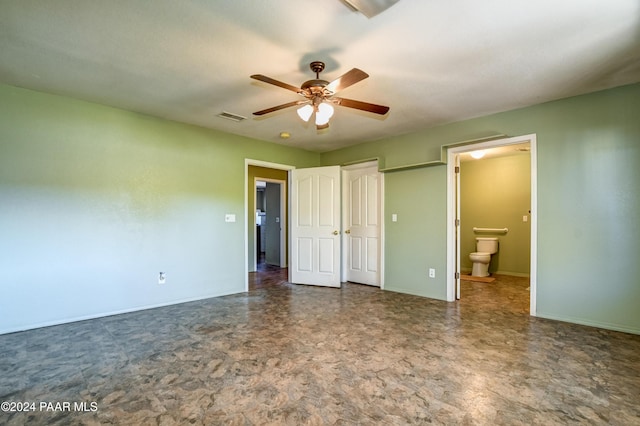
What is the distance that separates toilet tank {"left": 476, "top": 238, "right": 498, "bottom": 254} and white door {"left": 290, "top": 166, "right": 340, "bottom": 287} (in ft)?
10.2

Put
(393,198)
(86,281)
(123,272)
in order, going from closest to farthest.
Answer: (86,281)
(123,272)
(393,198)

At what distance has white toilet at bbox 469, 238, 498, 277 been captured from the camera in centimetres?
582

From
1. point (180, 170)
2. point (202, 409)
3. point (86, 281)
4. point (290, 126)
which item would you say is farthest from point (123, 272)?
point (290, 126)

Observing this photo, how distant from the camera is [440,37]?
224 centimetres

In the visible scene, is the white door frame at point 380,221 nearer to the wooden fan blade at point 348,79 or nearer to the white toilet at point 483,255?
the white toilet at point 483,255

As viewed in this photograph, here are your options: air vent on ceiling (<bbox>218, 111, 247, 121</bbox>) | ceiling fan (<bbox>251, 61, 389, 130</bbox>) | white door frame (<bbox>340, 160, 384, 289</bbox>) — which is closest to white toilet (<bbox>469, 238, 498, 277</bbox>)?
white door frame (<bbox>340, 160, 384, 289</bbox>)

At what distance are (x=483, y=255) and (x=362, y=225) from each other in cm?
247

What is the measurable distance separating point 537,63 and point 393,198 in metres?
2.58

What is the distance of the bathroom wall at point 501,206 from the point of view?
19.5ft

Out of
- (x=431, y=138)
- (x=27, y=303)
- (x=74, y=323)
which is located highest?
(x=431, y=138)

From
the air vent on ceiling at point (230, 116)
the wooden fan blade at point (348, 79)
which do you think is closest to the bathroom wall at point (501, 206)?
the air vent on ceiling at point (230, 116)

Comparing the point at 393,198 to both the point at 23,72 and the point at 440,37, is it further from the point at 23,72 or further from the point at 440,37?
the point at 23,72

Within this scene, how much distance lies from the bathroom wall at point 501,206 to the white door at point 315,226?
324 cm

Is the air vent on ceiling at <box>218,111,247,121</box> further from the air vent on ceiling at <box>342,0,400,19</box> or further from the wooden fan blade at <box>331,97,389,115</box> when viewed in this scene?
the air vent on ceiling at <box>342,0,400,19</box>
